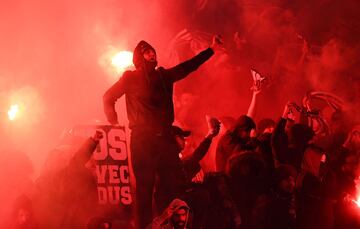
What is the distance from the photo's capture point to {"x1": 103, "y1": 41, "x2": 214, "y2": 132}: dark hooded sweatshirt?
6.58 m

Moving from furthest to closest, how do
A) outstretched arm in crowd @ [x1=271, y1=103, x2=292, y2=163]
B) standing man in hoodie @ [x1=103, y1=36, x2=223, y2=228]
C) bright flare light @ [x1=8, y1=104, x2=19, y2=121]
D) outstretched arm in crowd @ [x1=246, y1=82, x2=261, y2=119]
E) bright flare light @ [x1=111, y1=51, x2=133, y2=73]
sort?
outstretched arm in crowd @ [x1=246, y1=82, x2=261, y2=119], bright flare light @ [x1=111, y1=51, x2=133, y2=73], bright flare light @ [x1=8, y1=104, x2=19, y2=121], outstretched arm in crowd @ [x1=271, y1=103, x2=292, y2=163], standing man in hoodie @ [x1=103, y1=36, x2=223, y2=228]

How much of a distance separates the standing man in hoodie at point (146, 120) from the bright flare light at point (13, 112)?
5.51 ft

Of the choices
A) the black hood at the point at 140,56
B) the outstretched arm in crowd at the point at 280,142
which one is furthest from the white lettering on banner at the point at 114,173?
the outstretched arm in crowd at the point at 280,142

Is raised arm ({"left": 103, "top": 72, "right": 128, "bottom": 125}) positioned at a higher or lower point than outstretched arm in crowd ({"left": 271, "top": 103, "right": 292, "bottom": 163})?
higher

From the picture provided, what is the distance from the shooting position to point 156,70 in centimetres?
687

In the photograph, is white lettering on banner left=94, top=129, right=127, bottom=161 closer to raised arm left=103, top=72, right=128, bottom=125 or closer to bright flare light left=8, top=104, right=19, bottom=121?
raised arm left=103, top=72, right=128, bottom=125

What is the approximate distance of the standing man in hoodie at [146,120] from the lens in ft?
21.5

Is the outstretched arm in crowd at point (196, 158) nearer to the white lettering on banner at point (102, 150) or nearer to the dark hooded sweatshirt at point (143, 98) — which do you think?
the dark hooded sweatshirt at point (143, 98)

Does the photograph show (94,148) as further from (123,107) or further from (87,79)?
(87,79)

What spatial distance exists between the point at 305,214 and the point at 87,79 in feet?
11.4

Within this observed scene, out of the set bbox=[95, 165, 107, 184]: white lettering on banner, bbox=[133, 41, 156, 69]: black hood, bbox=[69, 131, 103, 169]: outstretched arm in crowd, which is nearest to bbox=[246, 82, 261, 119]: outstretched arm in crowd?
bbox=[133, 41, 156, 69]: black hood

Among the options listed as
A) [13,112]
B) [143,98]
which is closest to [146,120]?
[143,98]

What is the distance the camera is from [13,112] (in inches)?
302

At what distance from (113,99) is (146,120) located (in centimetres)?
47
